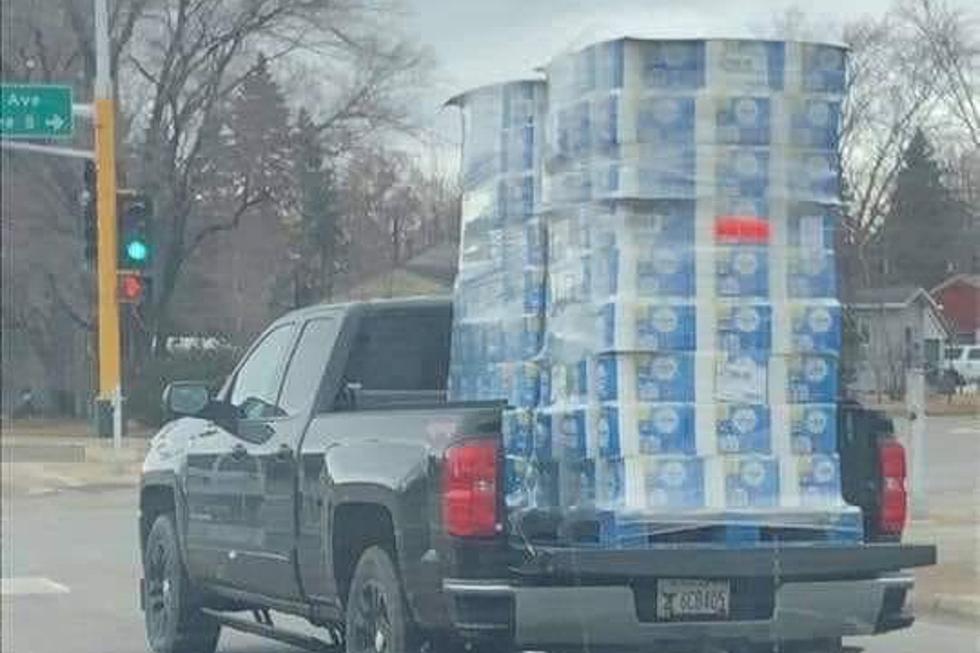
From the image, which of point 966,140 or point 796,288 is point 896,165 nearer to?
point 966,140

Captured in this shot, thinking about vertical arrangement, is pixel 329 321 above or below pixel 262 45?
below

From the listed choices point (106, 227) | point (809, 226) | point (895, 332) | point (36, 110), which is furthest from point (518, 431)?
point (895, 332)

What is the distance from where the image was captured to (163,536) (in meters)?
10.9

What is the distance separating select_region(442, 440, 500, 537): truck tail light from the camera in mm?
7449

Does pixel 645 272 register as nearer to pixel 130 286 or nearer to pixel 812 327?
pixel 812 327

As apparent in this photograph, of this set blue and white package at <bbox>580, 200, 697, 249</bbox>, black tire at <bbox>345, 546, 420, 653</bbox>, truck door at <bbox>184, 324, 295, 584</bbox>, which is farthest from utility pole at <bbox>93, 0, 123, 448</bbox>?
blue and white package at <bbox>580, 200, 697, 249</bbox>

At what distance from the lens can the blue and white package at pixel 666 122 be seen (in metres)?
7.45

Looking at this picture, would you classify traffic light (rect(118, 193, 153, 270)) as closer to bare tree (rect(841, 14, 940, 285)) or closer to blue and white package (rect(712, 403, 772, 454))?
bare tree (rect(841, 14, 940, 285))

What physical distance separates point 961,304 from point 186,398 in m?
35.6

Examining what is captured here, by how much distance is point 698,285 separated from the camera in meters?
7.46

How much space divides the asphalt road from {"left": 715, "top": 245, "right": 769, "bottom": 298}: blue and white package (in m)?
1.72

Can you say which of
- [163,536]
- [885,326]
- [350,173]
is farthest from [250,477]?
[350,173]

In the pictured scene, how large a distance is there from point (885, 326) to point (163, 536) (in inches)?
974

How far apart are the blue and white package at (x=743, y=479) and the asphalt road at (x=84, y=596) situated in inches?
44.6
